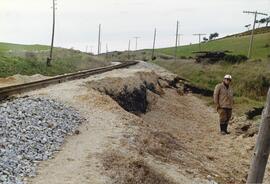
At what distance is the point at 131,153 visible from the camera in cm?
1116

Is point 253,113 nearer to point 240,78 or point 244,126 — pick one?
point 244,126

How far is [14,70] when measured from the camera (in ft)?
123

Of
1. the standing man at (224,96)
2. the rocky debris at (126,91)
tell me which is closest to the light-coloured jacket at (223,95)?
the standing man at (224,96)

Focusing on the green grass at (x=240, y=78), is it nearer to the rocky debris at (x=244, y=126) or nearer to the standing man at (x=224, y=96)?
the rocky debris at (x=244, y=126)

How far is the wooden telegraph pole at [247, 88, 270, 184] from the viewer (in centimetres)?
423

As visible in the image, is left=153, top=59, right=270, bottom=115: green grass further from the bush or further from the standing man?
the standing man

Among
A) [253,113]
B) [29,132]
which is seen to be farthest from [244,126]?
[29,132]

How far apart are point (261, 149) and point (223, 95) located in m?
15.3

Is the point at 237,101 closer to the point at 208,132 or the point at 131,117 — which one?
the point at 208,132

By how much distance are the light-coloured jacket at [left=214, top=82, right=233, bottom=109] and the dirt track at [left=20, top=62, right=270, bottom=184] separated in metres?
1.45

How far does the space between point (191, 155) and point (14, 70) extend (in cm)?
2542

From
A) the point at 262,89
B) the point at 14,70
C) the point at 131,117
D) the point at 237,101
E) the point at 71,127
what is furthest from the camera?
the point at 262,89

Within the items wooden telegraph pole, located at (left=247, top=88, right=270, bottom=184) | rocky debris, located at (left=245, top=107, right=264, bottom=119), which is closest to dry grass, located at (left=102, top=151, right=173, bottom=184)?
wooden telegraph pole, located at (left=247, top=88, right=270, bottom=184)

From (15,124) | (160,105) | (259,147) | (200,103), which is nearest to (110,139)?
(15,124)
